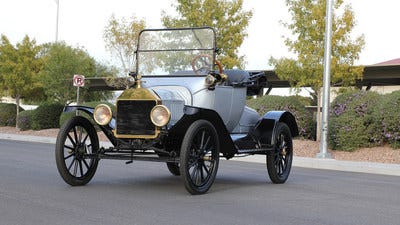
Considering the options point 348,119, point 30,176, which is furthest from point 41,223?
point 348,119

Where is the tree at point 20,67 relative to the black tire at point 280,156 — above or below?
above

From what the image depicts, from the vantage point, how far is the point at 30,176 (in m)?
10.2

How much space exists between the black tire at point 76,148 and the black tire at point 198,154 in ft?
5.24

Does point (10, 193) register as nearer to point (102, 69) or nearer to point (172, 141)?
point (172, 141)

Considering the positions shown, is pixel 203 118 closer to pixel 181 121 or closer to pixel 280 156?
pixel 181 121

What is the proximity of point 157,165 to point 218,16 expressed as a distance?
12.8 metres

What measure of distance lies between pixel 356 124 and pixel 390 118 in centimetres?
111

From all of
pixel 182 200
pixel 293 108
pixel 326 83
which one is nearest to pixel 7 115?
pixel 293 108

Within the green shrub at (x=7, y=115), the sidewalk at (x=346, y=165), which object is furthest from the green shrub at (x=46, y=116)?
the sidewalk at (x=346, y=165)

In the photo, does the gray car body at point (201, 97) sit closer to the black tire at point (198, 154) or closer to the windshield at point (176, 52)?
the windshield at point (176, 52)

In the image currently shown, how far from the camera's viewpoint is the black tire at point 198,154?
26.0 ft

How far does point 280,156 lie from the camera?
416 inches

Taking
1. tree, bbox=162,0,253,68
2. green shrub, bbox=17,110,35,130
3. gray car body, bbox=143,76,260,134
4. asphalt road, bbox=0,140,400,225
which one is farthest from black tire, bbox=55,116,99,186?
green shrub, bbox=17,110,35,130

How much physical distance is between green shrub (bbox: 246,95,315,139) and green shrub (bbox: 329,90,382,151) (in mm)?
1852
